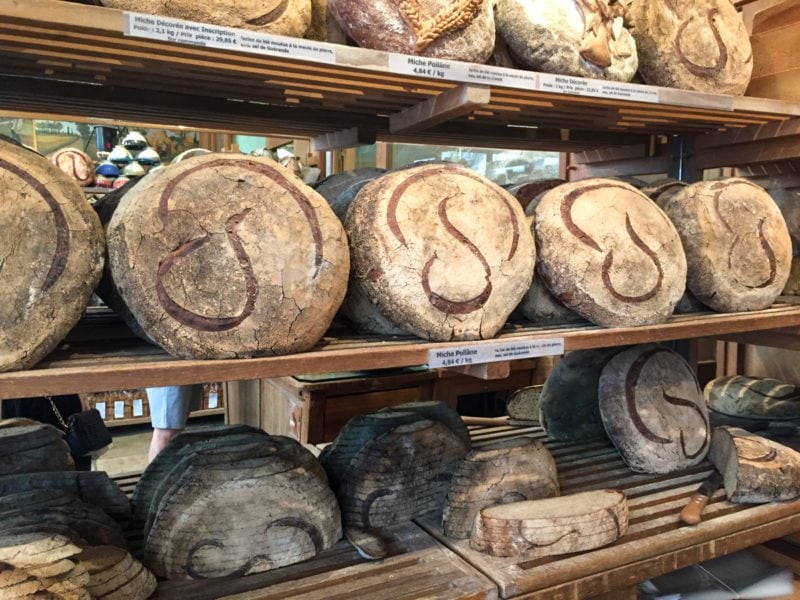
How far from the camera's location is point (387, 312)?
4.54 ft

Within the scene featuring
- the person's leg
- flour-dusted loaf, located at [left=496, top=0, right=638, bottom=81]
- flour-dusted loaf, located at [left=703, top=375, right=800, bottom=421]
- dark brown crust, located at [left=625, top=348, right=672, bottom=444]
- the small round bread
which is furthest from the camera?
the small round bread

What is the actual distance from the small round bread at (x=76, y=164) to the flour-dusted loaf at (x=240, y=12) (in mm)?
2740

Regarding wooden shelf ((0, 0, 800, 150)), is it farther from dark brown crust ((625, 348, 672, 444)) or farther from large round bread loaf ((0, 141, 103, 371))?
dark brown crust ((625, 348, 672, 444))

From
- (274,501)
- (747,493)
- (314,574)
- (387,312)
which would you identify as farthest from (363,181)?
(747,493)

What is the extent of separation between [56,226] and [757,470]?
172 cm

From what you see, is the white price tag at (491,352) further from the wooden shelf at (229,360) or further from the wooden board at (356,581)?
the wooden board at (356,581)

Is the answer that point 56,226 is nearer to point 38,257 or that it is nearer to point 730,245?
point 38,257

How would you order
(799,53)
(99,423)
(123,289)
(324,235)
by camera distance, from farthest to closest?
(99,423), (799,53), (324,235), (123,289)

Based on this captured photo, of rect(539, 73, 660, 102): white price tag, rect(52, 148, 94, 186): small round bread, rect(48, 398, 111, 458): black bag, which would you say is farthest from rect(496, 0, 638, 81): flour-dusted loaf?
rect(52, 148, 94, 186): small round bread

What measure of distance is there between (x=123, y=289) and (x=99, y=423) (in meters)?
1.29

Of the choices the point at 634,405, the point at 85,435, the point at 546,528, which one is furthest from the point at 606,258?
the point at 85,435

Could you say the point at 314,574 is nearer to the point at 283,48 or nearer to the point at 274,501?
the point at 274,501

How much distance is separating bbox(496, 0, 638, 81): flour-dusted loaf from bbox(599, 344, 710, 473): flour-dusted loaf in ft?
2.69

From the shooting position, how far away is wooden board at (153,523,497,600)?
1.29 metres
